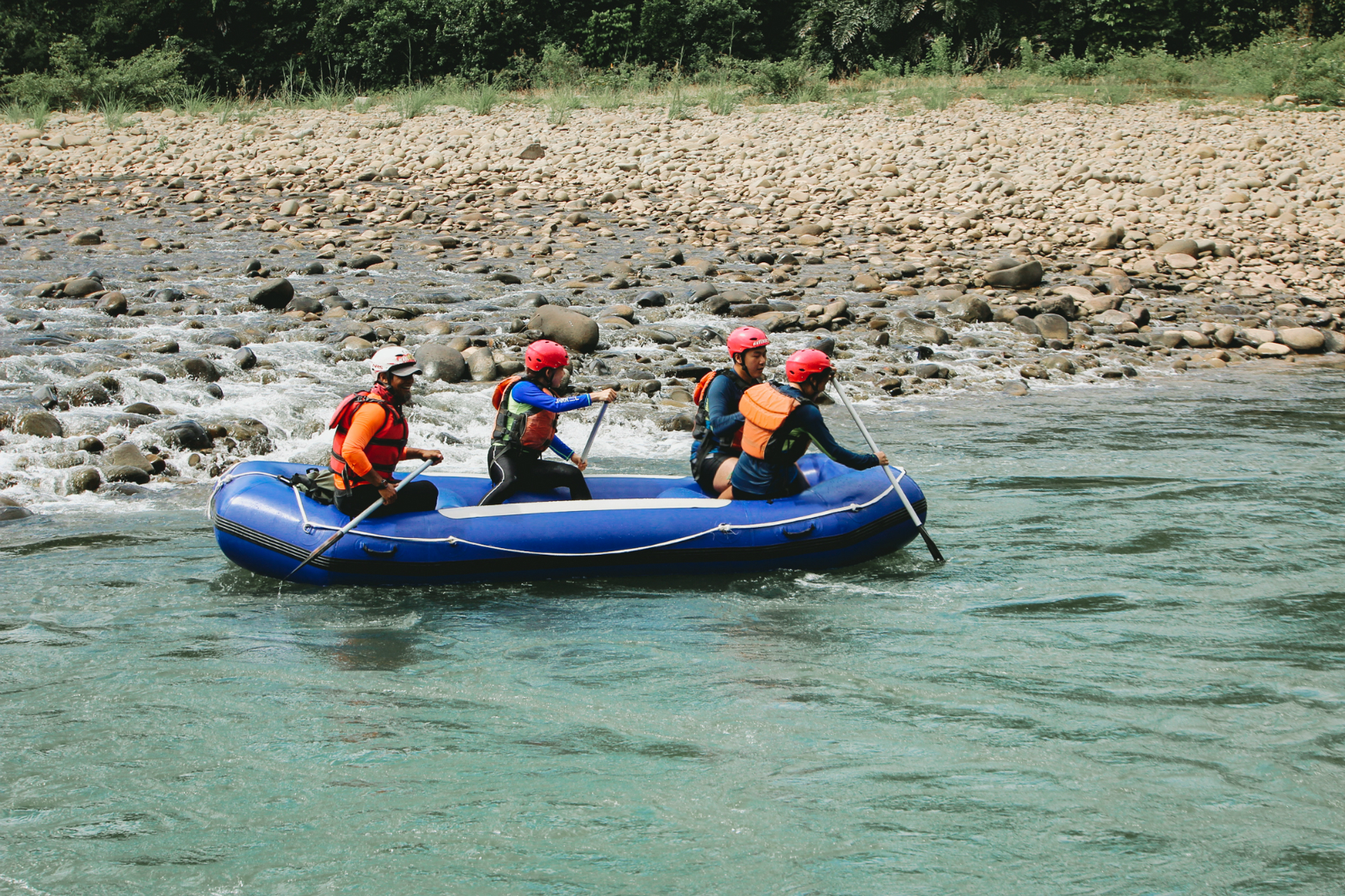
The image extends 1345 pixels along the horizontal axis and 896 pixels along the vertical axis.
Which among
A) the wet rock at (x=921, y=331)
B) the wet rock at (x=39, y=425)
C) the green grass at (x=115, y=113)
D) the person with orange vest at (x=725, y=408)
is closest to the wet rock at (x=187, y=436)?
the wet rock at (x=39, y=425)

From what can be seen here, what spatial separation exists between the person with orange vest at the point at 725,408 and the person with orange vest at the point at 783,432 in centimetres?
13

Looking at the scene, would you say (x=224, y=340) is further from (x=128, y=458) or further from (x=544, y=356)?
(x=544, y=356)

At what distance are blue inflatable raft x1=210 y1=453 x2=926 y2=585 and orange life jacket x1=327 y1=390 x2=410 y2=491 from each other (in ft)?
0.67

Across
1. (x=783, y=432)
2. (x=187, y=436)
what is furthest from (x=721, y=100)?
(x=783, y=432)

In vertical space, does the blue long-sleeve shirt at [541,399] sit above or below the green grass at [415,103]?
below

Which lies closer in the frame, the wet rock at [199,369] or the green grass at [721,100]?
the wet rock at [199,369]

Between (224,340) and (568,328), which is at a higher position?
(568,328)

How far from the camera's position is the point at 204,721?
4383 mm

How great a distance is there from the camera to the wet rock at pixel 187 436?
8219 mm

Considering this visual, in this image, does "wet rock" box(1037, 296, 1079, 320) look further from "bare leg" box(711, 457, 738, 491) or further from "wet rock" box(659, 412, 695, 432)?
"bare leg" box(711, 457, 738, 491)

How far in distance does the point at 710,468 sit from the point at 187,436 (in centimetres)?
380

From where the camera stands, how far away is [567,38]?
26672 mm

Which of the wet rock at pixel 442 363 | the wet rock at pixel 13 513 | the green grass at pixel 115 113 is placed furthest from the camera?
the green grass at pixel 115 113

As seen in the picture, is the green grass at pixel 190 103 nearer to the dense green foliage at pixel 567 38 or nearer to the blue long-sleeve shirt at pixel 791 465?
the dense green foliage at pixel 567 38
